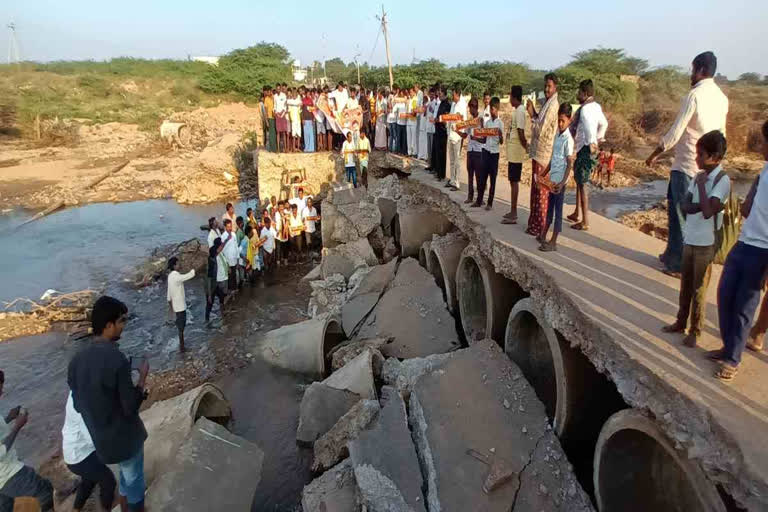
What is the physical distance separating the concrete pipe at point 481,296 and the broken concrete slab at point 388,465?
2008 millimetres

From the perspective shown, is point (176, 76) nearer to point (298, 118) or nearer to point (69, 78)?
point (69, 78)

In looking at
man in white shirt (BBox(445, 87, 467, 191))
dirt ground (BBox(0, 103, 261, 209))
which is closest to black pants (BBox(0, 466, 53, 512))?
man in white shirt (BBox(445, 87, 467, 191))

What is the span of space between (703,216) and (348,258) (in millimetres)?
7587

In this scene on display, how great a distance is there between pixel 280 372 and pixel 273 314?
2468 millimetres

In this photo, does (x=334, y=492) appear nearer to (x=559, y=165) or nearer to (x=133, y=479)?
(x=133, y=479)

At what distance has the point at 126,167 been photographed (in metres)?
23.9

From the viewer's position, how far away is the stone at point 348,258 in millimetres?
10219

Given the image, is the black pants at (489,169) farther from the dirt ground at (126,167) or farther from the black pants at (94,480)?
the dirt ground at (126,167)

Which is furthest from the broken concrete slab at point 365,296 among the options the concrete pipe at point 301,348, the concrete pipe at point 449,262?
the concrete pipe at point 449,262

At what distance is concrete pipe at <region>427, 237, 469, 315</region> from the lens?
777 centimetres

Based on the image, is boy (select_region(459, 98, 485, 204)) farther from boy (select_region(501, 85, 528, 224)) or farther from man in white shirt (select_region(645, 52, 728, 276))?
man in white shirt (select_region(645, 52, 728, 276))

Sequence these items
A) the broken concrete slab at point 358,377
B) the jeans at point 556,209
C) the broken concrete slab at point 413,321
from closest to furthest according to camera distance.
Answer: the jeans at point 556,209, the broken concrete slab at point 358,377, the broken concrete slab at point 413,321

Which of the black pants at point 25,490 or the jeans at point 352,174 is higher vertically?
the jeans at point 352,174

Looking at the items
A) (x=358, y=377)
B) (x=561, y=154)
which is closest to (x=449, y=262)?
(x=358, y=377)
